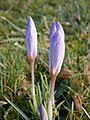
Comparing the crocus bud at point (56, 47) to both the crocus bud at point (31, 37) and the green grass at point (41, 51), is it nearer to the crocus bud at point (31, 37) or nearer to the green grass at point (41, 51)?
the crocus bud at point (31, 37)

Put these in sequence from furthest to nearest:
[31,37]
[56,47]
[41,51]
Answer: [41,51] → [31,37] → [56,47]

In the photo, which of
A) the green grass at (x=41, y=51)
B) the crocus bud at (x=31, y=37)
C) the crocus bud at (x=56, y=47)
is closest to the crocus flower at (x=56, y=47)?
the crocus bud at (x=56, y=47)

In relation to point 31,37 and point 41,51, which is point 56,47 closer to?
point 31,37

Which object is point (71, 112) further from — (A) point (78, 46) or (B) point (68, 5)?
(B) point (68, 5)

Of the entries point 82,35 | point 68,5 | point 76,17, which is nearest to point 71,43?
point 82,35

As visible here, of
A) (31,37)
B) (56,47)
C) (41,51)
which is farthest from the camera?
(41,51)

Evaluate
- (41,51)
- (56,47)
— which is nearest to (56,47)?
(56,47)

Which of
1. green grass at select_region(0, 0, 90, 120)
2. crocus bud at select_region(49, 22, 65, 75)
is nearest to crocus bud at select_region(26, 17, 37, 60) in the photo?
crocus bud at select_region(49, 22, 65, 75)
